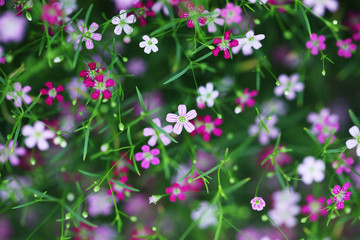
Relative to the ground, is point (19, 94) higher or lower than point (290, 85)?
higher

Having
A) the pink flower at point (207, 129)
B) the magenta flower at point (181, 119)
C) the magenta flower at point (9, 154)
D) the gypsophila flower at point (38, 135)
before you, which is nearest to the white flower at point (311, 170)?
the pink flower at point (207, 129)

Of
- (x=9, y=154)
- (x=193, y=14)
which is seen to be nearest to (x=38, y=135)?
(x=9, y=154)

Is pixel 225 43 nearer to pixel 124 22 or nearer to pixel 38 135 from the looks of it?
pixel 124 22

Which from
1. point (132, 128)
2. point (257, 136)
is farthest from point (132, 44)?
point (257, 136)

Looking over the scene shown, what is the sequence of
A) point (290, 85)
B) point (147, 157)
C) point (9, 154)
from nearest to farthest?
point (147, 157) → point (9, 154) → point (290, 85)

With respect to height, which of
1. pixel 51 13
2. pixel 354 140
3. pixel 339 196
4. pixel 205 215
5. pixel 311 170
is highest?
pixel 51 13

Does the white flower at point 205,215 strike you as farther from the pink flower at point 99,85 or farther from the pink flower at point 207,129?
the pink flower at point 99,85

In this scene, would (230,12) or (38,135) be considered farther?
(38,135)

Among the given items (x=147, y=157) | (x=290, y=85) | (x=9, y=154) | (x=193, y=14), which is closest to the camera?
(x=193, y=14)

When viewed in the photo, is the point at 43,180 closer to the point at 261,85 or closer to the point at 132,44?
the point at 132,44
